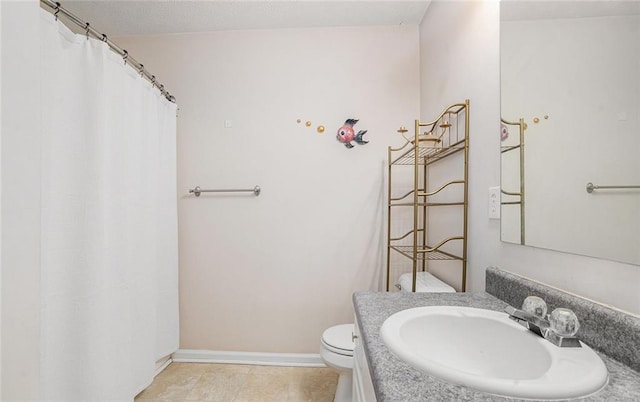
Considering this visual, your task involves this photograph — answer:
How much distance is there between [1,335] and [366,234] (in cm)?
164

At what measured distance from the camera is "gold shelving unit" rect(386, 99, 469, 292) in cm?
118

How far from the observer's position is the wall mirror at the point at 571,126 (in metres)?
0.56

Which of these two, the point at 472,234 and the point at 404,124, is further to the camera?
the point at 404,124

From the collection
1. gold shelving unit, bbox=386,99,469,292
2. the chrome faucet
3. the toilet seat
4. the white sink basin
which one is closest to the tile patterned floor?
the toilet seat

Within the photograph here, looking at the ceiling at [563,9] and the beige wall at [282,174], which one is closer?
the ceiling at [563,9]

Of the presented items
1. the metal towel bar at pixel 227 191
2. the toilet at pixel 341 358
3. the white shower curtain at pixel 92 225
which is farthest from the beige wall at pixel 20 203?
the metal towel bar at pixel 227 191

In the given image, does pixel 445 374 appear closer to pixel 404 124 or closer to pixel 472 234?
pixel 472 234

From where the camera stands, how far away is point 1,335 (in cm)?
54

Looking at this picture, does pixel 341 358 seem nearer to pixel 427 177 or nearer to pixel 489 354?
pixel 489 354

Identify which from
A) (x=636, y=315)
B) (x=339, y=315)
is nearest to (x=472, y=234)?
(x=636, y=315)

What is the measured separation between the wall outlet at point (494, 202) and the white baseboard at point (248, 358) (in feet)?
4.83

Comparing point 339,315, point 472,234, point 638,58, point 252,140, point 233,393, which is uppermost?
point 252,140

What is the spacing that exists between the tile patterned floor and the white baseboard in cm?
3

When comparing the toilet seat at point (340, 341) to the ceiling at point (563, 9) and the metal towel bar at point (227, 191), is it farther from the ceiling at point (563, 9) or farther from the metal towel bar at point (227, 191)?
the ceiling at point (563, 9)
